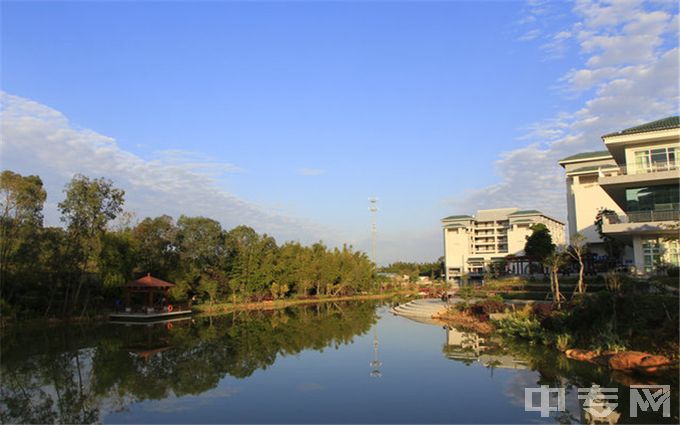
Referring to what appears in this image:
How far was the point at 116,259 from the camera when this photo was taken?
2184 centimetres

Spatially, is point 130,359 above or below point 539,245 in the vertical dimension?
below

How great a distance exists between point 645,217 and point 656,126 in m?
3.58

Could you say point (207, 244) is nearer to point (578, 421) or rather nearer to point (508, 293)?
point (508, 293)

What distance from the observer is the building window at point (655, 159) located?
1752 centimetres

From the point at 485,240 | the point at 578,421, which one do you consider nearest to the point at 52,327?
the point at 578,421

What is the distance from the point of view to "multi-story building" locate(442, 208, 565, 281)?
58156 mm

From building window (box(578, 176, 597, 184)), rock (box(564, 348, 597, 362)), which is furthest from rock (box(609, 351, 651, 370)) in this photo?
building window (box(578, 176, 597, 184))

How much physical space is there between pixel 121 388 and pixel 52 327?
11855 mm

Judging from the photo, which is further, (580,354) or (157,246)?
(157,246)

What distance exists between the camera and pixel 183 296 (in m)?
25.0

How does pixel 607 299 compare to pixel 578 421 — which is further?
pixel 607 299

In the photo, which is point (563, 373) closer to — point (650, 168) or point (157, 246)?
point (650, 168)

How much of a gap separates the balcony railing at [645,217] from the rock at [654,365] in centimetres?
950

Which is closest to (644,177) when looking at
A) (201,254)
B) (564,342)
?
(564,342)
